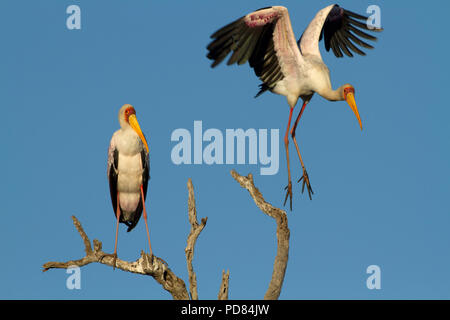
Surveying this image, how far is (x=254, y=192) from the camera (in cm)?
1062

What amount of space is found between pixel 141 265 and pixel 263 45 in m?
4.25

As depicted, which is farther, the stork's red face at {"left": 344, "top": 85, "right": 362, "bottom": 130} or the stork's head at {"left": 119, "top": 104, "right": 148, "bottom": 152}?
the stork's red face at {"left": 344, "top": 85, "right": 362, "bottom": 130}

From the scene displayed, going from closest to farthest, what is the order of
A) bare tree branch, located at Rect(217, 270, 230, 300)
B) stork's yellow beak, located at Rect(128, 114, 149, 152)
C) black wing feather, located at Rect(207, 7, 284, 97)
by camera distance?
bare tree branch, located at Rect(217, 270, 230, 300)
stork's yellow beak, located at Rect(128, 114, 149, 152)
black wing feather, located at Rect(207, 7, 284, 97)

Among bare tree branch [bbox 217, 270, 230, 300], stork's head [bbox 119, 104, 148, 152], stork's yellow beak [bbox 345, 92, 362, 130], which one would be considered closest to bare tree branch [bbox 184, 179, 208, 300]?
bare tree branch [bbox 217, 270, 230, 300]

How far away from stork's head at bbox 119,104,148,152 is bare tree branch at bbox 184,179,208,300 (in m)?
1.31

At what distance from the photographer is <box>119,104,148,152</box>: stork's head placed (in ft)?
37.2

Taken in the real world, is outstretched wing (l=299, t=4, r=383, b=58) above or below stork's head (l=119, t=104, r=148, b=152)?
above

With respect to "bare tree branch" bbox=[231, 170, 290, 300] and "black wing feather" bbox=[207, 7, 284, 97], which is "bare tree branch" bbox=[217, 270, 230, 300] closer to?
"bare tree branch" bbox=[231, 170, 290, 300]

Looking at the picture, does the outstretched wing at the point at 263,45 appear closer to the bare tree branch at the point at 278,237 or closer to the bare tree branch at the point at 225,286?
the bare tree branch at the point at 278,237

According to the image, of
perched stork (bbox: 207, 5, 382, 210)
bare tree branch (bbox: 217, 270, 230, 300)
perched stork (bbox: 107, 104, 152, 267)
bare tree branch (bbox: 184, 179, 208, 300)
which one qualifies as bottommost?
bare tree branch (bbox: 217, 270, 230, 300)

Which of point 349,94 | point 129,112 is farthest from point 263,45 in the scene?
point 129,112

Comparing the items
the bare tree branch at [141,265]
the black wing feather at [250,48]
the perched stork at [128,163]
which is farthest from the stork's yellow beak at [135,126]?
the bare tree branch at [141,265]
